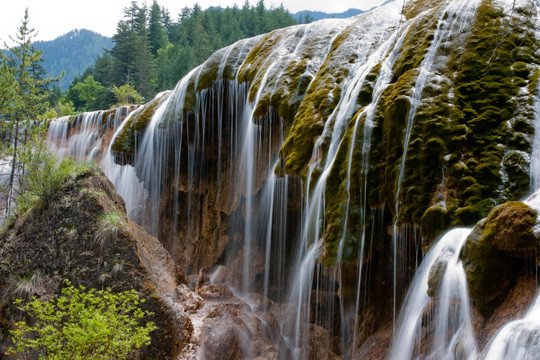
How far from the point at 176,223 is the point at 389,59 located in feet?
36.7

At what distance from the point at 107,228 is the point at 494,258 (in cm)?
703

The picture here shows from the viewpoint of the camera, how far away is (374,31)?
1188 cm

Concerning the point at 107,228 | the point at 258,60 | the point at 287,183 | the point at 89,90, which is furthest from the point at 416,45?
the point at 89,90

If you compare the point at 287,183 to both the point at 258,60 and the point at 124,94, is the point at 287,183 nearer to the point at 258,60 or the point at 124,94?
the point at 258,60

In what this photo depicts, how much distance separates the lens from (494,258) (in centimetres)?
513

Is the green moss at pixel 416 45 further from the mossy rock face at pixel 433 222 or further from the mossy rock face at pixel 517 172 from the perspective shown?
the mossy rock face at pixel 433 222

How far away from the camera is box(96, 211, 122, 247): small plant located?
8.98m

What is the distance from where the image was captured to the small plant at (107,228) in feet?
29.5

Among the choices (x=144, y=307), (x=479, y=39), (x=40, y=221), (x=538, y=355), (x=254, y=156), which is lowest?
(x=144, y=307)

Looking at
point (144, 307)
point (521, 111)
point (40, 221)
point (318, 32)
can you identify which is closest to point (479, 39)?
point (521, 111)

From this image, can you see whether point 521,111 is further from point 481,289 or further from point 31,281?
point 31,281

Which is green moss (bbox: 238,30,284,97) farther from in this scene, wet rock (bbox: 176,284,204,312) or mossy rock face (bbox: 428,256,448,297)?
mossy rock face (bbox: 428,256,448,297)

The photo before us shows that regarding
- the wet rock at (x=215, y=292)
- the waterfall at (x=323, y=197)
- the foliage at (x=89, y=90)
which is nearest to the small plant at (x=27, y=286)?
the wet rock at (x=215, y=292)

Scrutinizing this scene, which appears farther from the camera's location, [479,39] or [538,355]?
[479,39]
